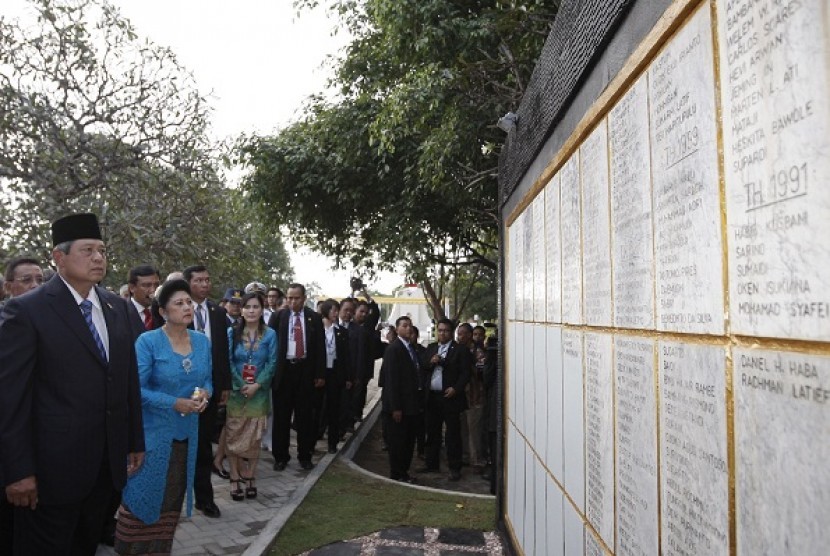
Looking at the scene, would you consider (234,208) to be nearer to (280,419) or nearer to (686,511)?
(280,419)

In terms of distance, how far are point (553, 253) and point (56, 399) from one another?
8.62ft

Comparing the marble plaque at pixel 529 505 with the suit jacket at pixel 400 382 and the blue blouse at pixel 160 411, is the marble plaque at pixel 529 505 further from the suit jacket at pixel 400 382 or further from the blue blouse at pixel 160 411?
the suit jacket at pixel 400 382

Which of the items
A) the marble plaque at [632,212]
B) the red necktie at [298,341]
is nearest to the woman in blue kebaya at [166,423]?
the red necktie at [298,341]

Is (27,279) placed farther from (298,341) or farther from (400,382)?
(400,382)

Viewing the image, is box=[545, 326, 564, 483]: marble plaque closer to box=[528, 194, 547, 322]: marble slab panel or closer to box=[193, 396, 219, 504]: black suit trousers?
box=[528, 194, 547, 322]: marble slab panel

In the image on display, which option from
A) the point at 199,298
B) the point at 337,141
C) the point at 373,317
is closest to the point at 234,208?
the point at 337,141

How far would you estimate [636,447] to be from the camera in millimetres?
2020

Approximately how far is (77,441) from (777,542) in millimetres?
3201

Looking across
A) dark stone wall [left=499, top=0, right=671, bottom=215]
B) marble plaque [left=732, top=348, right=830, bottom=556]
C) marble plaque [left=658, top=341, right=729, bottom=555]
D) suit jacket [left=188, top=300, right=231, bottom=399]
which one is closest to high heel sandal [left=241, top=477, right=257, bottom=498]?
suit jacket [left=188, top=300, right=231, bottom=399]

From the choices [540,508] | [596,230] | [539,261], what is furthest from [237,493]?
[596,230]

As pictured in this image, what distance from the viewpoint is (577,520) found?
9.08 ft

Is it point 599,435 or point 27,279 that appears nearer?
point 599,435

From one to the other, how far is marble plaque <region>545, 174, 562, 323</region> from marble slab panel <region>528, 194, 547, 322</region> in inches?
3.7

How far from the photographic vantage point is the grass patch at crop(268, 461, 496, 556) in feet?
17.3
